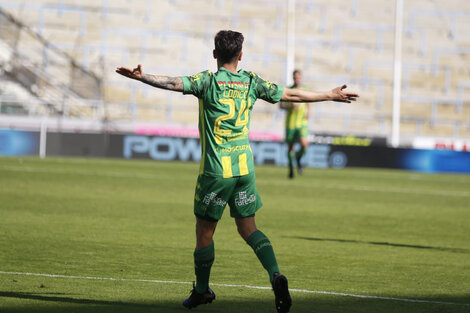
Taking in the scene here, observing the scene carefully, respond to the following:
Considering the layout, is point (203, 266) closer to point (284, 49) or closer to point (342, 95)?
point (342, 95)

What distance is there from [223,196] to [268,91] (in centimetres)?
79

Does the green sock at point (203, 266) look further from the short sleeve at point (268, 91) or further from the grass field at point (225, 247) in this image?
the short sleeve at point (268, 91)

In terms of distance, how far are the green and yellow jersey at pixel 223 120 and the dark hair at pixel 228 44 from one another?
102 mm

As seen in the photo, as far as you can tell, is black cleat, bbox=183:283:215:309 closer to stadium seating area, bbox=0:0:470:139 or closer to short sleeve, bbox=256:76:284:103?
short sleeve, bbox=256:76:284:103

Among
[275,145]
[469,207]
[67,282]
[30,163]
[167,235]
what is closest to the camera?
[67,282]

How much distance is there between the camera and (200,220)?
20.0 ft

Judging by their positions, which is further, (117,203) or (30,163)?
(30,163)

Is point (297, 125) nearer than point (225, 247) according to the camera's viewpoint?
No

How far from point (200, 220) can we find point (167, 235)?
4.19 m

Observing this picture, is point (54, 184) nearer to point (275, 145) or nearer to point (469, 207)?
point (469, 207)

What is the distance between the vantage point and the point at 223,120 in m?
6.02

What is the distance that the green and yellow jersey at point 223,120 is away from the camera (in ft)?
19.6

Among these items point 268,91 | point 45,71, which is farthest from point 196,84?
point 45,71

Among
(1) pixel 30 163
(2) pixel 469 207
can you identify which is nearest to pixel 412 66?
(1) pixel 30 163
